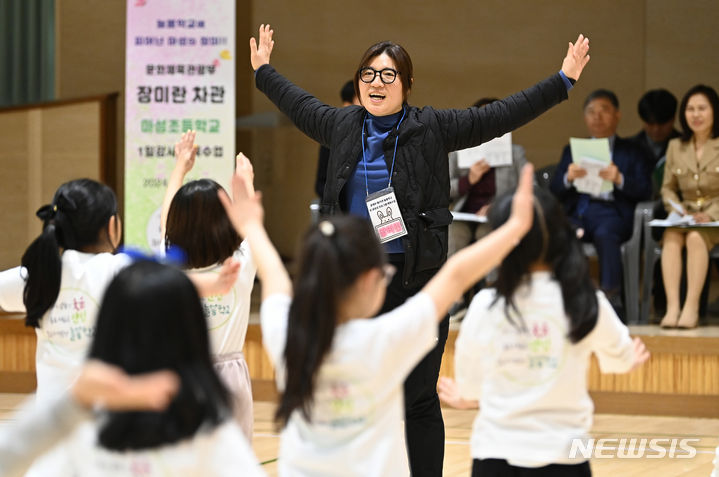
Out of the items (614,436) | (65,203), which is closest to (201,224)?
(65,203)

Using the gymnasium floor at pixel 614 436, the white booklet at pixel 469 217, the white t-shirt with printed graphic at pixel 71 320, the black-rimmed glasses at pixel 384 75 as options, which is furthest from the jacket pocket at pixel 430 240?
the white booklet at pixel 469 217

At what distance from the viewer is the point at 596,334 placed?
2184 mm

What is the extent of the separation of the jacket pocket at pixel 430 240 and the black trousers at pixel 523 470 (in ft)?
2.94

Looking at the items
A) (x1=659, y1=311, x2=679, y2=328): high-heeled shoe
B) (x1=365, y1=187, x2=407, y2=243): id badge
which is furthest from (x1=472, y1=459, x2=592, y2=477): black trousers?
(x1=659, y1=311, x2=679, y2=328): high-heeled shoe

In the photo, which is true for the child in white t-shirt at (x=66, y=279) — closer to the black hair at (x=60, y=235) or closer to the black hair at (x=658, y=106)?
the black hair at (x=60, y=235)

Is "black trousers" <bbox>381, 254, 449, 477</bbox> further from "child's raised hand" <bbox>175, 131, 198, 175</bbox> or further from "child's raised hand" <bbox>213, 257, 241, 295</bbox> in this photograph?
"child's raised hand" <bbox>175, 131, 198, 175</bbox>

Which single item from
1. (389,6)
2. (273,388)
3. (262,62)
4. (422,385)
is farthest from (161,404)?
(389,6)

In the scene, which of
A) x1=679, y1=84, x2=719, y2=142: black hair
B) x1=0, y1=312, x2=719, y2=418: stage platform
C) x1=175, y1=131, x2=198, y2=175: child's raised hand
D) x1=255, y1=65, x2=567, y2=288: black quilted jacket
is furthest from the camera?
x1=679, y1=84, x2=719, y2=142: black hair

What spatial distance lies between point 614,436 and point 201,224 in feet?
8.07

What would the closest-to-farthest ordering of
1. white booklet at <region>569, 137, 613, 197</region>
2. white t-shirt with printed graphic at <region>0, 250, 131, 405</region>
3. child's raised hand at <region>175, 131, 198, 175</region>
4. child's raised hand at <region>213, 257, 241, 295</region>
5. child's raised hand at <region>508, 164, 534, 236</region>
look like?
child's raised hand at <region>508, 164, 534, 236</region>, child's raised hand at <region>213, 257, 241, 295</region>, white t-shirt with printed graphic at <region>0, 250, 131, 405</region>, child's raised hand at <region>175, 131, 198, 175</region>, white booklet at <region>569, 137, 613, 197</region>

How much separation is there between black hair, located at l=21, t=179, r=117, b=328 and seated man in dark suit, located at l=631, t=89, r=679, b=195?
13.0ft

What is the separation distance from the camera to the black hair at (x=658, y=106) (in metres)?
5.99

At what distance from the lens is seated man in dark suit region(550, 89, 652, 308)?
544cm

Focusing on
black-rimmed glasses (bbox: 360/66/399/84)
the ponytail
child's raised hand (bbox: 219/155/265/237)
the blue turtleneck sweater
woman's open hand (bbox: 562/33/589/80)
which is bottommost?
the ponytail
